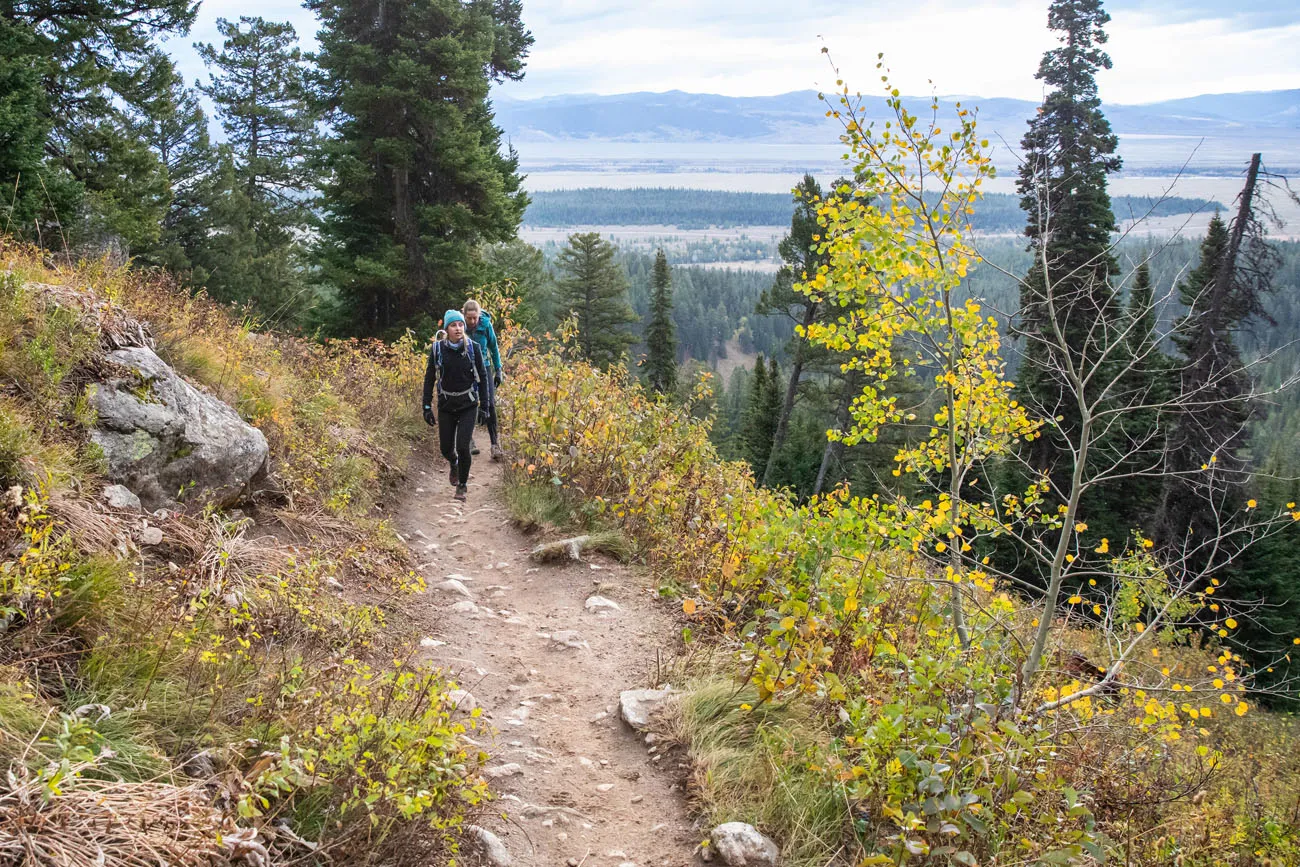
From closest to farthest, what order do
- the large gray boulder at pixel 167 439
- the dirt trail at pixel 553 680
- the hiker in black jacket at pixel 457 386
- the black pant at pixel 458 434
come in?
the dirt trail at pixel 553 680
the large gray boulder at pixel 167 439
the hiker in black jacket at pixel 457 386
the black pant at pixel 458 434

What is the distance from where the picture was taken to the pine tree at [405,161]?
1648 centimetres

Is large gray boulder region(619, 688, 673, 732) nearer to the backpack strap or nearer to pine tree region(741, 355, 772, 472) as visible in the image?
the backpack strap

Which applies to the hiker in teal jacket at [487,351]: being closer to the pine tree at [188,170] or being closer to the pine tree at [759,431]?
the pine tree at [188,170]

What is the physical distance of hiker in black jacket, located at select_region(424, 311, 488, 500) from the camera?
346 inches

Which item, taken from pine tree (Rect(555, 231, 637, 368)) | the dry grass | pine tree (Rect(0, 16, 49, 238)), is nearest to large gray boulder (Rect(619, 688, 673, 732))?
the dry grass

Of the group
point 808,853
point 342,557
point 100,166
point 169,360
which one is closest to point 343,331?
point 100,166

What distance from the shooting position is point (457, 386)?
29.0 ft

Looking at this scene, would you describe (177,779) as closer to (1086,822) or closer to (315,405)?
(1086,822)

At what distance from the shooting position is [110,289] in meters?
6.68

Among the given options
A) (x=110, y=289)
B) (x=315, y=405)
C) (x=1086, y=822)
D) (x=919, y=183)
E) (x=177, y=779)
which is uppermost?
(x=919, y=183)

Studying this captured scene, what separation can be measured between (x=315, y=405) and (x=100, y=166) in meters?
10.9

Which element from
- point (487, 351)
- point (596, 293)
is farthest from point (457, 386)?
point (596, 293)

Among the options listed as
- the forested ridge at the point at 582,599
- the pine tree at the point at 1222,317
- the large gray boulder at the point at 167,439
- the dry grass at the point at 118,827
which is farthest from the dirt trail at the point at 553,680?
the pine tree at the point at 1222,317

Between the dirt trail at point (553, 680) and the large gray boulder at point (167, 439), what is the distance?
6.14ft
